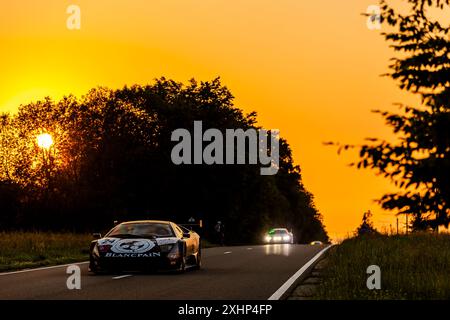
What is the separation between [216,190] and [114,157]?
1177 cm

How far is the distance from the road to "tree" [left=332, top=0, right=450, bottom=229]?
5.74 metres

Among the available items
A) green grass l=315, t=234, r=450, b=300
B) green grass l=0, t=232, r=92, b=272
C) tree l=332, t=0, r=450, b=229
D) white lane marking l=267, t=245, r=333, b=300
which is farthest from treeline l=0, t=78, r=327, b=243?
tree l=332, t=0, r=450, b=229

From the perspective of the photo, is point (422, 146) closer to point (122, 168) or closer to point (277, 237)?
point (277, 237)

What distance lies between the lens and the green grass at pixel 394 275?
13633 millimetres

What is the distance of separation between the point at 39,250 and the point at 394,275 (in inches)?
652

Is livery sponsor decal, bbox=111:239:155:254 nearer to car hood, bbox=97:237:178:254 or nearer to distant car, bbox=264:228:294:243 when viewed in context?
car hood, bbox=97:237:178:254

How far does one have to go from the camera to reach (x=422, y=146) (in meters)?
8.03

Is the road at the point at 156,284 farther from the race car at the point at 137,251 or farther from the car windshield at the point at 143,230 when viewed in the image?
the car windshield at the point at 143,230

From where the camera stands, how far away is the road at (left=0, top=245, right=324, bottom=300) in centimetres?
1376

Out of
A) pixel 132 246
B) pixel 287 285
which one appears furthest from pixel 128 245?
pixel 287 285

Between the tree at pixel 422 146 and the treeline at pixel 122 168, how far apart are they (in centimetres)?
6413

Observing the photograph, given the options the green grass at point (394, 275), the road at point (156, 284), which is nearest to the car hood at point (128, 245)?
the road at point (156, 284)

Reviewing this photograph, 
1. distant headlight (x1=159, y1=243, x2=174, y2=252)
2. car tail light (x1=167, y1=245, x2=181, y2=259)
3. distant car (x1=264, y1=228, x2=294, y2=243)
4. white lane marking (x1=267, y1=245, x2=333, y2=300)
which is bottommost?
distant car (x1=264, y1=228, x2=294, y2=243)
